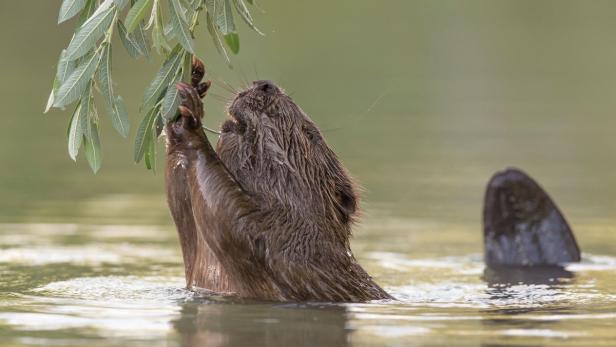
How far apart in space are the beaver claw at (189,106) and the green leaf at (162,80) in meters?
0.16

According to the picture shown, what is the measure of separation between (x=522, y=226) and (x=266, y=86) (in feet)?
7.50

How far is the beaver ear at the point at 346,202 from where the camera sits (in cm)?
669

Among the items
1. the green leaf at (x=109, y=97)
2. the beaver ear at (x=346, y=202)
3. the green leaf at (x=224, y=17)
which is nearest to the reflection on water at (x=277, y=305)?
the beaver ear at (x=346, y=202)

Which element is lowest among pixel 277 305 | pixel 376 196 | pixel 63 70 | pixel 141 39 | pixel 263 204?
pixel 277 305

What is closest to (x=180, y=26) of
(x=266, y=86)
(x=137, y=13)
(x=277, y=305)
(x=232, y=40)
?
(x=137, y=13)

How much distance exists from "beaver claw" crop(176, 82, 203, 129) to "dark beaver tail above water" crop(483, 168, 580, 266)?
2.58 metres

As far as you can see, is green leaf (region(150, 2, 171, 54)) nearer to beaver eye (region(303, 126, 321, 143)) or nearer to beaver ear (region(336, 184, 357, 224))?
beaver eye (region(303, 126, 321, 143))

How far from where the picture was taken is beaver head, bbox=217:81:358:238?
6453mm

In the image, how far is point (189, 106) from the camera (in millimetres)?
6145

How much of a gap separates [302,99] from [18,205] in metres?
7.96

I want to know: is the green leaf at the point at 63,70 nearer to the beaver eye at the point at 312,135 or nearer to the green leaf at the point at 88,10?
the green leaf at the point at 88,10

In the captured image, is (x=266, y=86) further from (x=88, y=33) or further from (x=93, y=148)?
(x=88, y=33)

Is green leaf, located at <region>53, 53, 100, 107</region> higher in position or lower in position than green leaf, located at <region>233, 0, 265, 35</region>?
lower

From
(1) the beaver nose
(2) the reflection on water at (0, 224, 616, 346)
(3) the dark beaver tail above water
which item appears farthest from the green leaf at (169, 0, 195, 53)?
(3) the dark beaver tail above water
